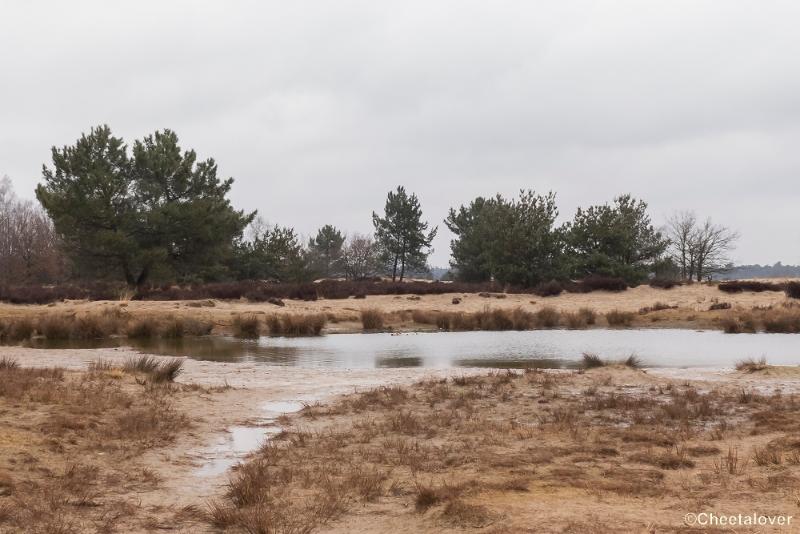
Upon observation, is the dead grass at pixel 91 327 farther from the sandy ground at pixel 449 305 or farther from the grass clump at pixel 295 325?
the grass clump at pixel 295 325

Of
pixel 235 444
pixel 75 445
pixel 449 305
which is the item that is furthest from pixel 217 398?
pixel 449 305

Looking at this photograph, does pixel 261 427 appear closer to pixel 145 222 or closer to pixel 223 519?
pixel 223 519

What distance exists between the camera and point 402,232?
6844cm

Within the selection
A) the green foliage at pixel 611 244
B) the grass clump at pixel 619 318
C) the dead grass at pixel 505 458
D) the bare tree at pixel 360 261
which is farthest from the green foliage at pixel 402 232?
the dead grass at pixel 505 458

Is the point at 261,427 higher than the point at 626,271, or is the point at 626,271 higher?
the point at 626,271

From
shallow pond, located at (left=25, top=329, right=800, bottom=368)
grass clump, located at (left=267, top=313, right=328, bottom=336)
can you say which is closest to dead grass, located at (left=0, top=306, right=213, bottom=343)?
shallow pond, located at (left=25, top=329, right=800, bottom=368)

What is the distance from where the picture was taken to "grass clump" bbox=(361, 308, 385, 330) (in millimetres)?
29266

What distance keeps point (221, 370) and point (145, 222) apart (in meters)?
25.0

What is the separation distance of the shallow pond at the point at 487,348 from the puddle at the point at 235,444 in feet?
24.0

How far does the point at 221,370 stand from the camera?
16109 millimetres

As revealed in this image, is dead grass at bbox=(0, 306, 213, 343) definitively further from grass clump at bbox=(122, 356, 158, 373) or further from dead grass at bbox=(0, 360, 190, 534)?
dead grass at bbox=(0, 360, 190, 534)

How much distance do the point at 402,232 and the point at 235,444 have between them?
197 ft

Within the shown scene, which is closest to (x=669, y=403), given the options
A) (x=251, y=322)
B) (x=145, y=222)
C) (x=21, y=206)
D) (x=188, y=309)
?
(x=251, y=322)

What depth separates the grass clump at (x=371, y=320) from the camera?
29.3m
